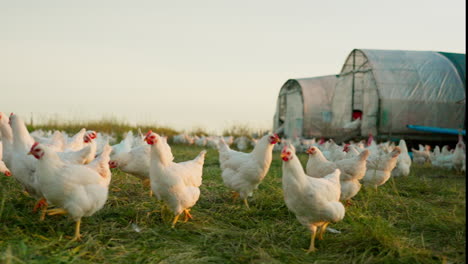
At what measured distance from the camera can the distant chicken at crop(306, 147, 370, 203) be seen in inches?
210

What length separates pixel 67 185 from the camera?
3734mm

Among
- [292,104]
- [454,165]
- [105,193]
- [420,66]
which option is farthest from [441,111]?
[105,193]

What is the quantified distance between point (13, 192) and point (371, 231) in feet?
14.7

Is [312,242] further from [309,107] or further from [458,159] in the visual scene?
[309,107]

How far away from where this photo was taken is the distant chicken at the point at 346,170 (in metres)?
5.33

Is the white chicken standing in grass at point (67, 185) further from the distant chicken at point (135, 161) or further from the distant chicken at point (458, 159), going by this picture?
the distant chicken at point (458, 159)

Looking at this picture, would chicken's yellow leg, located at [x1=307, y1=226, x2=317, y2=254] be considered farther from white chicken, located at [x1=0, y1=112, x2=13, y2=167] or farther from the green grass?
the green grass

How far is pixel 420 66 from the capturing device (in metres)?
17.0

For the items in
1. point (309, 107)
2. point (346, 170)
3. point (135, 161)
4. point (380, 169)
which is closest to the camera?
point (346, 170)

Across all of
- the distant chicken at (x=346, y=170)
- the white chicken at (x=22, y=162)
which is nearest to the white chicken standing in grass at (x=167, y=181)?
the white chicken at (x=22, y=162)

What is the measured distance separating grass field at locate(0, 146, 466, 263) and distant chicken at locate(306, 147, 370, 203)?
1.27 ft

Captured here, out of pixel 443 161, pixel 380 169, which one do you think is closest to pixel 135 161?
pixel 380 169

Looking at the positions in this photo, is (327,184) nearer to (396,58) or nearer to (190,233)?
(190,233)

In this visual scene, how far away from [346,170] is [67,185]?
11.3 ft
